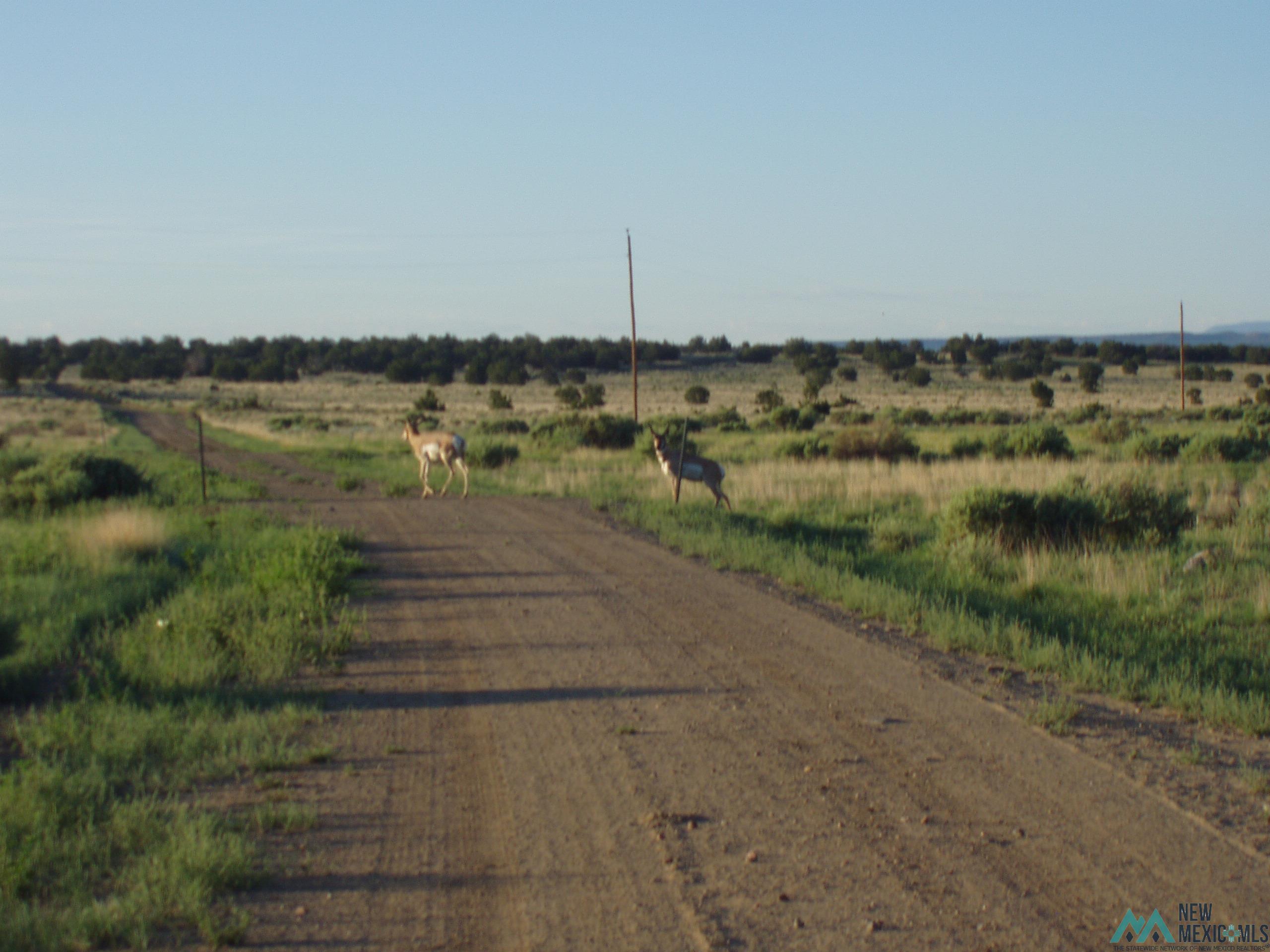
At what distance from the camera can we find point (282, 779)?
6.27 m

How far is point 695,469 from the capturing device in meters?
19.0

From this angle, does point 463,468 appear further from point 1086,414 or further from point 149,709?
point 1086,414

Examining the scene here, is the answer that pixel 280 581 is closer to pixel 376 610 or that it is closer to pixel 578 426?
pixel 376 610

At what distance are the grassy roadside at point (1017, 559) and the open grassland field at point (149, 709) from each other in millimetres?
5347

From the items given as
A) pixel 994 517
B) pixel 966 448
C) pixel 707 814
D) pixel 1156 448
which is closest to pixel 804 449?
pixel 966 448

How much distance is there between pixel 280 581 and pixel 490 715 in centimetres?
507

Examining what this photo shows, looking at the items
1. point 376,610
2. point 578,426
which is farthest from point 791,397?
point 376,610

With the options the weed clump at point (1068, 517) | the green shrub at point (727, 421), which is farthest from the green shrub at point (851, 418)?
the weed clump at point (1068, 517)

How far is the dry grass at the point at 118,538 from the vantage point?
43.8 feet

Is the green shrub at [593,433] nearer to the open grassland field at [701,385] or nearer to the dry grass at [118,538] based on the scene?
the open grassland field at [701,385]

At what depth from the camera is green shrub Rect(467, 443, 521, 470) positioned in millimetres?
29594

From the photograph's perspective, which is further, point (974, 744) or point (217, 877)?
point (974, 744)

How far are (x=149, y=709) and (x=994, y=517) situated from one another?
10744 millimetres

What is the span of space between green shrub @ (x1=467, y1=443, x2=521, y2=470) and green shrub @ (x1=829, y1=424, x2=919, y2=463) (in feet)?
30.2
